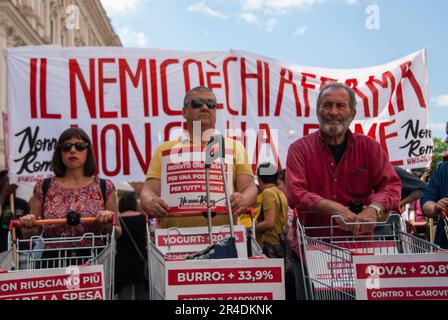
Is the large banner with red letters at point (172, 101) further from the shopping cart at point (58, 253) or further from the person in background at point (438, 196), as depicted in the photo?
the shopping cart at point (58, 253)

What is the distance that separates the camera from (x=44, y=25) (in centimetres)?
3672

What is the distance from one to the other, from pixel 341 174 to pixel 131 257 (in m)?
3.95

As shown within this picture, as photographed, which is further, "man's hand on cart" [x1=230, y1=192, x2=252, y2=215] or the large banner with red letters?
the large banner with red letters

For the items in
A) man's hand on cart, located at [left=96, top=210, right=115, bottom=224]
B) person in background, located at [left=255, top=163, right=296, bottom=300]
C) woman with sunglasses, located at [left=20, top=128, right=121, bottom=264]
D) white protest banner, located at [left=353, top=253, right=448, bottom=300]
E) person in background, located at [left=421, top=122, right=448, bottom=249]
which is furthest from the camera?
person in background, located at [left=255, top=163, right=296, bottom=300]

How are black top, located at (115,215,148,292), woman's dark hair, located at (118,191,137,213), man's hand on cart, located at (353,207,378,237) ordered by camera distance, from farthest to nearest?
1. woman's dark hair, located at (118,191,137,213)
2. black top, located at (115,215,148,292)
3. man's hand on cart, located at (353,207,378,237)

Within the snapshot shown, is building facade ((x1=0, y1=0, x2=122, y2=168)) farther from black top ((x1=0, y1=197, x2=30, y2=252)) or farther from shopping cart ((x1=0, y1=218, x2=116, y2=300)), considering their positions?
shopping cart ((x1=0, y1=218, x2=116, y2=300))

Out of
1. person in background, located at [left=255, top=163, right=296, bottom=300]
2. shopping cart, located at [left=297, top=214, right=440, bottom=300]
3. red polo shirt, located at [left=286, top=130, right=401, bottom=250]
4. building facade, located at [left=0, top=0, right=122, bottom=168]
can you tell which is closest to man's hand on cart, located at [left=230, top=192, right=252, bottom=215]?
red polo shirt, located at [left=286, top=130, right=401, bottom=250]

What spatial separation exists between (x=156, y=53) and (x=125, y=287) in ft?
9.31

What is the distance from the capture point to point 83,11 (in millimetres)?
43938

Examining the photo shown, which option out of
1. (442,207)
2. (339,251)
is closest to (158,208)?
(339,251)

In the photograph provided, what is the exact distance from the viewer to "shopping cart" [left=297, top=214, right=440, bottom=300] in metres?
2.80

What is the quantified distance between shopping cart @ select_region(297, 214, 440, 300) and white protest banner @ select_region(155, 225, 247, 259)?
448 mm

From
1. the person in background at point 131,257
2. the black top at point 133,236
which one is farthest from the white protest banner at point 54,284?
the black top at point 133,236

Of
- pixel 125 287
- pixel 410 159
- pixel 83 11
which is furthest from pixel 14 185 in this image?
pixel 83 11
